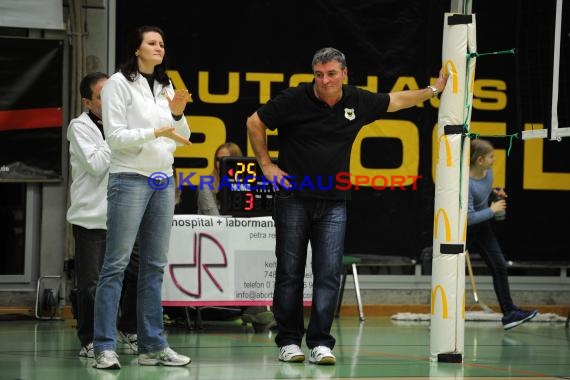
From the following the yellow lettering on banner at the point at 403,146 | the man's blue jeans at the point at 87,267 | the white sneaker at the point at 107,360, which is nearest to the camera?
the white sneaker at the point at 107,360

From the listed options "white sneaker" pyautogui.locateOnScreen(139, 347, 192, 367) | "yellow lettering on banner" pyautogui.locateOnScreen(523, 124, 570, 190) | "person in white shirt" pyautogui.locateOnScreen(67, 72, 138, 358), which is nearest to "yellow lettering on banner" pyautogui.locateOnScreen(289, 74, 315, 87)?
"yellow lettering on banner" pyautogui.locateOnScreen(523, 124, 570, 190)

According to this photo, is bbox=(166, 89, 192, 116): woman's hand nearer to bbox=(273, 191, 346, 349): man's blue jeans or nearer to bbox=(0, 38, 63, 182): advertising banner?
bbox=(273, 191, 346, 349): man's blue jeans

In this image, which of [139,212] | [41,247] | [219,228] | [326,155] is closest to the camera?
[139,212]

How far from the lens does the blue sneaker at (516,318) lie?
10242mm

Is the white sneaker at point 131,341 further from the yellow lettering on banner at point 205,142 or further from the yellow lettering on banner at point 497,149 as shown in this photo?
the yellow lettering on banner at point 497,149

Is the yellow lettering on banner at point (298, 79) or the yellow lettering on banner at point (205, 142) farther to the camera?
the yellow lettering on banner at point (298, 79)

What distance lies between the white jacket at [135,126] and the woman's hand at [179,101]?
84mm

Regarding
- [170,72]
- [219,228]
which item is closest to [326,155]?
[219,228]

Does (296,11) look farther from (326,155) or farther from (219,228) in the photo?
(326,155)

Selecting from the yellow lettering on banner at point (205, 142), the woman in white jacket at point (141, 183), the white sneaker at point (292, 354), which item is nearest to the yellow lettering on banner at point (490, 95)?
the yellow lettering on banner at point (205, 142)

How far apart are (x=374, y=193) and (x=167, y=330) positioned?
136 inches

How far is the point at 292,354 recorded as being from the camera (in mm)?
6797

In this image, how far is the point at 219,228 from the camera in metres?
9.59

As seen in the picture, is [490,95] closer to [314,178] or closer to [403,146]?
[403,146]
